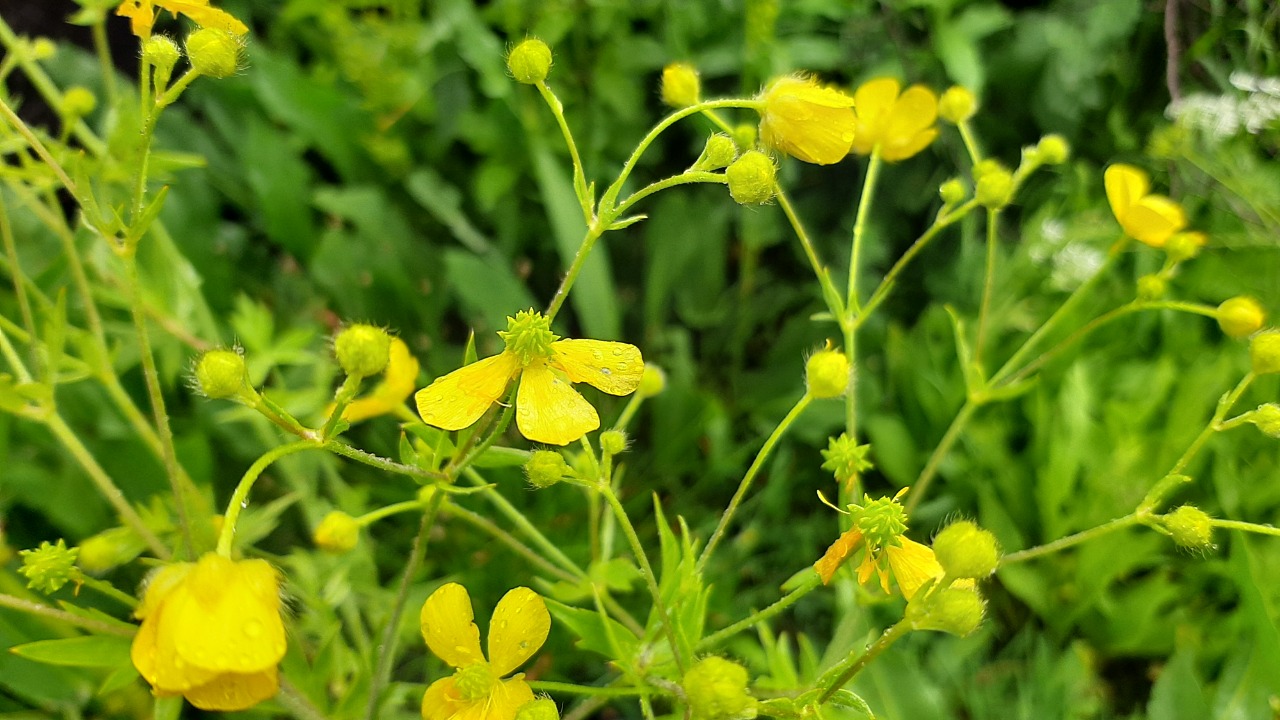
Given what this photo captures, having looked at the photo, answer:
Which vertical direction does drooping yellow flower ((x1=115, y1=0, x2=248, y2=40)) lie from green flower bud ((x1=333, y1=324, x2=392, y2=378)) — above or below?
above

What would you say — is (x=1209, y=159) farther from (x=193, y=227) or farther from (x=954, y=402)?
(x=193, y=227)

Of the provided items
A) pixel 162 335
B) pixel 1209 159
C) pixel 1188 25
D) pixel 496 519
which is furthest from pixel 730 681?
pixel 1188 25

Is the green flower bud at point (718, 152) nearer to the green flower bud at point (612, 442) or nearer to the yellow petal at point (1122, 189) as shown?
the green flower bud at point (612, 442)

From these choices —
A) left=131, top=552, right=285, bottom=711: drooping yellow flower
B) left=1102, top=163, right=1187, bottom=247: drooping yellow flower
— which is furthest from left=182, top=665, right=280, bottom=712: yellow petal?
left=1102, top=163, right=1187, bottom=247: drooping yellow flower

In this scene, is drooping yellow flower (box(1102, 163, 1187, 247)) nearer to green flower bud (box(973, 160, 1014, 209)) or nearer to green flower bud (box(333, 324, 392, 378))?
green flower bud (box(973, 160, 1014, 209))

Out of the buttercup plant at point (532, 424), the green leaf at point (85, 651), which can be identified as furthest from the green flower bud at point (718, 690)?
the green leaf at point (85, 651)

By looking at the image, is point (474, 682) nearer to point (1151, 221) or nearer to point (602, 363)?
point (602, 363)

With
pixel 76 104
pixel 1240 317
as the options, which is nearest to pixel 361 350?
pixel 76 104
